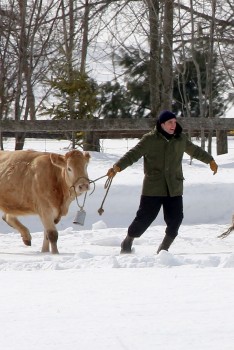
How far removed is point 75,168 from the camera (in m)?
10.7

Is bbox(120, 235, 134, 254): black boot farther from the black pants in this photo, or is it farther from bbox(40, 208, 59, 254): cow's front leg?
bbox(40, 208, 59, 254): cow's front leg

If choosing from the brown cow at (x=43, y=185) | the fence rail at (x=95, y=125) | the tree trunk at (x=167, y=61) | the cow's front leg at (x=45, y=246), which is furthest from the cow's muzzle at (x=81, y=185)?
the tree trunk at (x=167, y=61)

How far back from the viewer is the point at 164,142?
9.52 meters

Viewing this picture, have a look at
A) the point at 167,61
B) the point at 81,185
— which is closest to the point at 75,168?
the point at 81,185

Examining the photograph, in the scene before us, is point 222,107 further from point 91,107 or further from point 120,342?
point 120,342

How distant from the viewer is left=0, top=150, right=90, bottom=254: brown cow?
10719mm

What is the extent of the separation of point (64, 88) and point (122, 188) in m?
5.75

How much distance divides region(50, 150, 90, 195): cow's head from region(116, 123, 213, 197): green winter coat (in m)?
1.14

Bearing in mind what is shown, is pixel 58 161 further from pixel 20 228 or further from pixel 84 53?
pixel 84 53

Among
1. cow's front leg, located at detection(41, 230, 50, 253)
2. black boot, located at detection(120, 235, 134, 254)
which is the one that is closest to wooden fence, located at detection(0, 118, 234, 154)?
cow's front leg, located at detection(41, 230, 50, 253)

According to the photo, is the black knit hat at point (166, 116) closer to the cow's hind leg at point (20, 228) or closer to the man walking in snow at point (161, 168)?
the man walking in snow at point (161, 168)

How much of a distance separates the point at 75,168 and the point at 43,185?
52cm

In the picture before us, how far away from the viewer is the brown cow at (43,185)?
35.2 ft

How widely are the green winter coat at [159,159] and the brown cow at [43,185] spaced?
116cm
